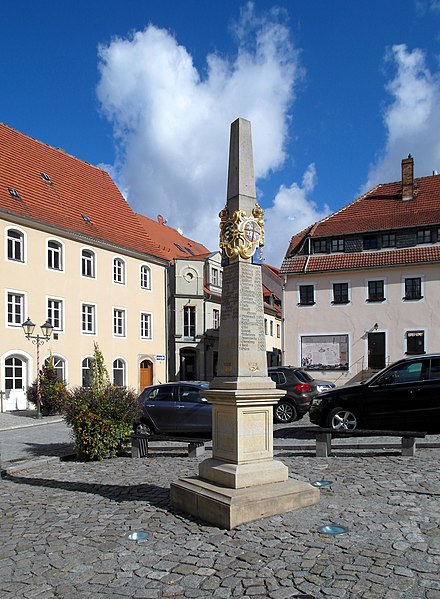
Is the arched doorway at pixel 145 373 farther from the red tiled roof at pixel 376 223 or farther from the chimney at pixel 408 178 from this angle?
the chimney at pixel 408 178

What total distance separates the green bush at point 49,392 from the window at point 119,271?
32.6 ft

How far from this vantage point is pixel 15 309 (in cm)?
2552

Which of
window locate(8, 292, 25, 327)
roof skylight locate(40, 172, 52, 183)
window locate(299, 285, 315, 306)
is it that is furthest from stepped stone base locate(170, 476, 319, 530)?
roof skylight locate(40, 172, 52, 183)

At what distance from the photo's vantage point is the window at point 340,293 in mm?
32853

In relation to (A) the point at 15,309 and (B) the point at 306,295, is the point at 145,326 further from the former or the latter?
(B) the point at 306,295

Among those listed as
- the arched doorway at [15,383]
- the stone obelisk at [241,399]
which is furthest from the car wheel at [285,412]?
the arched doorway at [15,383]

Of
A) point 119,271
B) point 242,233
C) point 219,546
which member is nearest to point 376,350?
point 119,271

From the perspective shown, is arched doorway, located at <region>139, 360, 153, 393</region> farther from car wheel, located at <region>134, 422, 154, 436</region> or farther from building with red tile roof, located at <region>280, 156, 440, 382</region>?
car wheel, located at <region>134, 422, 154, 436</region>

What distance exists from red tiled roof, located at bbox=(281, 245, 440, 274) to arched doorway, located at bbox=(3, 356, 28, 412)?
55.7ft

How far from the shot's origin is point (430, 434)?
36.5 feet

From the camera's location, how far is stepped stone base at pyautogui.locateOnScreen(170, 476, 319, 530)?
556cm

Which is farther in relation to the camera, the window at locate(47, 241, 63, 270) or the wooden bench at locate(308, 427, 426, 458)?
the window at locate(47, 241, 63, 270)

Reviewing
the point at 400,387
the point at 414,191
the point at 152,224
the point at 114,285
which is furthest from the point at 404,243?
the point at 152,224

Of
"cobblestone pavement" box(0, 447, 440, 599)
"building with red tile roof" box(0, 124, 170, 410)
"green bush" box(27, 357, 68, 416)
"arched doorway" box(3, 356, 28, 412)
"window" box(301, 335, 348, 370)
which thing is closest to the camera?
"cobblestone pavement" box(0, 447, 440, 599)
